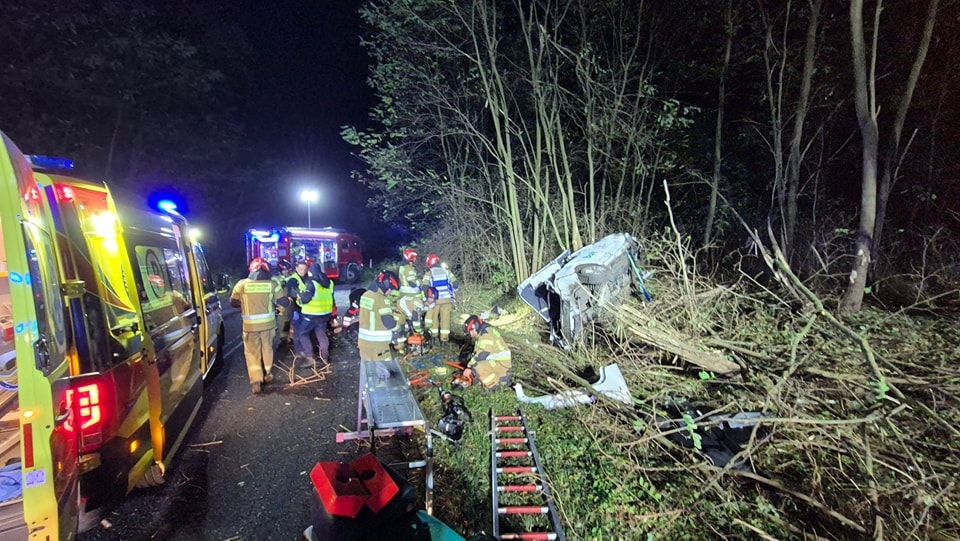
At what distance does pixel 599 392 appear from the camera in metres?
4.38

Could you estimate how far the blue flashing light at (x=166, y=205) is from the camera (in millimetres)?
4272

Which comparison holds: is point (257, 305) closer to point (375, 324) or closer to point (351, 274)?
point (375, 324)

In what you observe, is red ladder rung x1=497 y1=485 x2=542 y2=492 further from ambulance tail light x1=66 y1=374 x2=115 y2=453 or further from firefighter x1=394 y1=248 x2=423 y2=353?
firefighter x1=394 y1=248 x2=423 y2=353

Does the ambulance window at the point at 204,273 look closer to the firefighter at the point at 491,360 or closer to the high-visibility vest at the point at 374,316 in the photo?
the high-visibility vest at the point at 374,316

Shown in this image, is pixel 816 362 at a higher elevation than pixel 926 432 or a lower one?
higher

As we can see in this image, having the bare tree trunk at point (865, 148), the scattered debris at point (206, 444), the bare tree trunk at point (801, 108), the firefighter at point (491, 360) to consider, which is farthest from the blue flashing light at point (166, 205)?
the bare tree trunk at point (801, 108)

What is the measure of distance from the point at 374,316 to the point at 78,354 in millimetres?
3357

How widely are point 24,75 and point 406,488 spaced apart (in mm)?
15773

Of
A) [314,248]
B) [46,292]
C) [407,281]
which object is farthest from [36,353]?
[314,248]

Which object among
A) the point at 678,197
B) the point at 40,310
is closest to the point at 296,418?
the point at 40,310

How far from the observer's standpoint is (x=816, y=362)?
3.75m

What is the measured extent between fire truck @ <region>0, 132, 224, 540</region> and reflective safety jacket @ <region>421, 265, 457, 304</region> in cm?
477

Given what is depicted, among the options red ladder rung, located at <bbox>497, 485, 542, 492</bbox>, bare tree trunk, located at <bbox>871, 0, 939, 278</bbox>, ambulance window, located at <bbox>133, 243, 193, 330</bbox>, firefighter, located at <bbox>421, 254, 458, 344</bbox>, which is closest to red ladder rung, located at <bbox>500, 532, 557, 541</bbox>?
red ladder rung, located at <bbox>497, 485, 542, 492</bbox>

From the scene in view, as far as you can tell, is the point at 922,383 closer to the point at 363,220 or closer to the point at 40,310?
the point at 40,310
